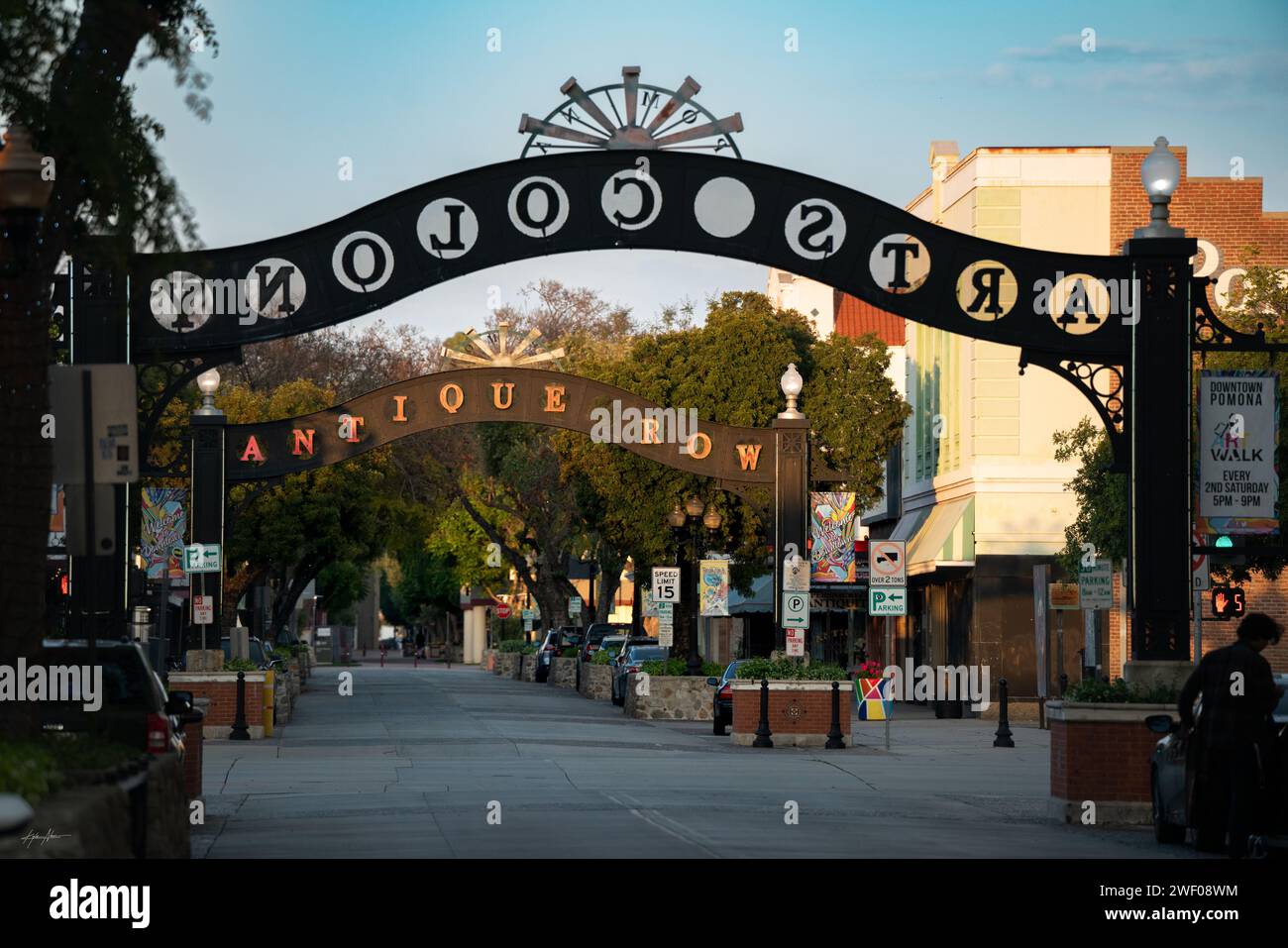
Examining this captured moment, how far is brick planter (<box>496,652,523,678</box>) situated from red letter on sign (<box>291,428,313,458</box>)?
43.9 m

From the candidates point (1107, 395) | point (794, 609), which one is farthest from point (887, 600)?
point (1107, 395)

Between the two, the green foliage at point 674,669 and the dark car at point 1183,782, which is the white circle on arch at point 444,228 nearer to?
the dark car at point 1183,782

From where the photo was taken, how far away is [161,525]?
1426 inches

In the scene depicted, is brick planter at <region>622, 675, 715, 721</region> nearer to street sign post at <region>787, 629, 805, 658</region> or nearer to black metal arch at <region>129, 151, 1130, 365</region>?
street sign post at <region>787, 629, 805, 658</region>

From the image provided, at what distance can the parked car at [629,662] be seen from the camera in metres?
49.2

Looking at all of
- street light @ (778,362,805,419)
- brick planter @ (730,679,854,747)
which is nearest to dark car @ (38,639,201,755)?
brick planter @ (730,679,854,747)

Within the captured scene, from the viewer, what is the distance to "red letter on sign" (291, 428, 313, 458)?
35.7 metres

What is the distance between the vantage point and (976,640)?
46.0m

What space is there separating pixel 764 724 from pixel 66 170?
2201 centimetres

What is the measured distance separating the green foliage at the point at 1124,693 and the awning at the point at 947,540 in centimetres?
2814

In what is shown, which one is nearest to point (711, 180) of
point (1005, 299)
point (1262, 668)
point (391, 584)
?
point (1005, 299)

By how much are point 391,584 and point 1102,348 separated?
16560 centimetres

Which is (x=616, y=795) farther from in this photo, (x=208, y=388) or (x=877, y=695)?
(x=208, y=388)
